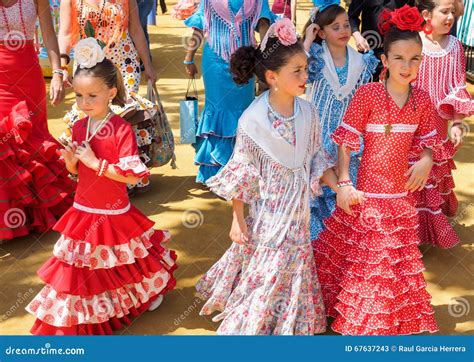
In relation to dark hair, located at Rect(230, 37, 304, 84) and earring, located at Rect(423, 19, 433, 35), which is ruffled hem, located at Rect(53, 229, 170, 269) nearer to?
dark hair, located at Rect(230, 37, 304, 84)

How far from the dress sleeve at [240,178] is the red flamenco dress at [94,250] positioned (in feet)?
1.44

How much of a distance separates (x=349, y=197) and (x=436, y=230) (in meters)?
1.57

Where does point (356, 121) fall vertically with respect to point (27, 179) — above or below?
above

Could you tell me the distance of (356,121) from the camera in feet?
13.3

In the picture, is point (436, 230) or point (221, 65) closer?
point (436, 230)

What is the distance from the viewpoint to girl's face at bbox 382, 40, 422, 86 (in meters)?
3.90

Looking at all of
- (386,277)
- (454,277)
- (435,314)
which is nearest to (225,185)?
(386,277)

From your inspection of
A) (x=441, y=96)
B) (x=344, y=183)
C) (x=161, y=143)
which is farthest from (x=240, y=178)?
(x=161, y=143)

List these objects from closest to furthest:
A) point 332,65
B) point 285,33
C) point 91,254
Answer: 1. point 285,33
2. point 91,254
3. point 332,65

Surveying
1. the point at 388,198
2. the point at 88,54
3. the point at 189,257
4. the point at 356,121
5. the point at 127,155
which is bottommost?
the point at 189,257

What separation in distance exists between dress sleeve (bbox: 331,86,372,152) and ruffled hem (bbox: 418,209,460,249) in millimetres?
1525

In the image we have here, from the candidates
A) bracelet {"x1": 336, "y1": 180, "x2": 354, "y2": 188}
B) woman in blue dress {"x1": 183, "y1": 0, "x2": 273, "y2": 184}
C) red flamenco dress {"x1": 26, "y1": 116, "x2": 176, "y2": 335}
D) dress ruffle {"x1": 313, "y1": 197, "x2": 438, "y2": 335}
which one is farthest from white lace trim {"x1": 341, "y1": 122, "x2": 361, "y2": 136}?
woman in blue dress {"x1": 183, "y1": 0, "x2": 273, "y2": 184}

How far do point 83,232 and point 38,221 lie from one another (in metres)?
1.67

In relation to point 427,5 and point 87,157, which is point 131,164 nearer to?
point 87,157
